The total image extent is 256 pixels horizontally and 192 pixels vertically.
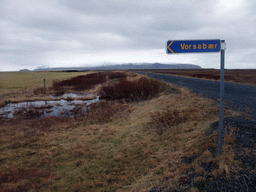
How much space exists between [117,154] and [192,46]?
143 inches

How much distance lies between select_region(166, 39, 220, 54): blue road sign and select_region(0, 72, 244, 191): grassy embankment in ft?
6.65

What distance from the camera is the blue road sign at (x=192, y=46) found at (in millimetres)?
2957

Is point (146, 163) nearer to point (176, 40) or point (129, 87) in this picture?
point (176, 40)

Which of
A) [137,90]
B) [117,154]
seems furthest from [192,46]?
[137,90]

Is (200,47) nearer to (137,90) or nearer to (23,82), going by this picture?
(137,90)

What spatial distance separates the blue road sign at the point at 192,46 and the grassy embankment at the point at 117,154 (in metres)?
2.03

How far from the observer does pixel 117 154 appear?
493cm

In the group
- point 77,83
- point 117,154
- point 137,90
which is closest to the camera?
point 117,154

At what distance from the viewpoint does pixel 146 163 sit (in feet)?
14.0

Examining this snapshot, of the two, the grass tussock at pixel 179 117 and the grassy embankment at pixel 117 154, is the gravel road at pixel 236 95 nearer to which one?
the grass tussock at pixel 179 117

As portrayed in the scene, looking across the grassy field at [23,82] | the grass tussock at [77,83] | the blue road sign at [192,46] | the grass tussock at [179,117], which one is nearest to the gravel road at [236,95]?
the grass tussock at [179,117]

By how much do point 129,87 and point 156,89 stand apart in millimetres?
2504

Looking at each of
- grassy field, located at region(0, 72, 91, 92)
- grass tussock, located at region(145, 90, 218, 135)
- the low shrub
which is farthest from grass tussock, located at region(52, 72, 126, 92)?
grass tussock, located at region(145, 90, 218, 135)

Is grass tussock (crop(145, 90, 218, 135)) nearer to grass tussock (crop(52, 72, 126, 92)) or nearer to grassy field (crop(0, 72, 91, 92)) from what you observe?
grass tussock (crop(52, 72, 126, 92))
